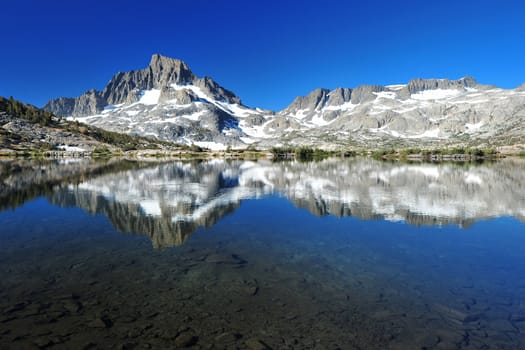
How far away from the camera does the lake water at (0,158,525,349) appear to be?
12109 mm

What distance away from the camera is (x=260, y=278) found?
17.4 meters

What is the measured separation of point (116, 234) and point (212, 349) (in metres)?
18.6

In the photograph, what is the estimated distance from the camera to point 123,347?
1115 cm

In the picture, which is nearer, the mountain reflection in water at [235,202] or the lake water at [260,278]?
the lake water at [260,278]

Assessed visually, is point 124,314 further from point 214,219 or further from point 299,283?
point 214,219

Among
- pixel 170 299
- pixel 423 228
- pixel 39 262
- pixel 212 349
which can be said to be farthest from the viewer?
pixel 423 228

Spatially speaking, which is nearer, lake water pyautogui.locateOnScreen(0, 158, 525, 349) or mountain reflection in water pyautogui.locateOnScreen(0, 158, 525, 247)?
lake water pyautogui.locateOnScreen(0, 158, 525, 349)

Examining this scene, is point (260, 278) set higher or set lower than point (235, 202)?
lower

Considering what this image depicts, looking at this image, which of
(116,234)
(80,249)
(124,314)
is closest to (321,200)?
(116,234)

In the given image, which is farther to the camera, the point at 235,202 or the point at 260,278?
the point at 235,202

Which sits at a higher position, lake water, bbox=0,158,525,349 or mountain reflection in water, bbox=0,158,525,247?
mountain reflection in water, bbox=0,158,525,247

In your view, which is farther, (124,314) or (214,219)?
(214,219)

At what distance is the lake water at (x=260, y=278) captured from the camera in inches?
477

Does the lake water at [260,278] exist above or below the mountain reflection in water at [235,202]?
below
